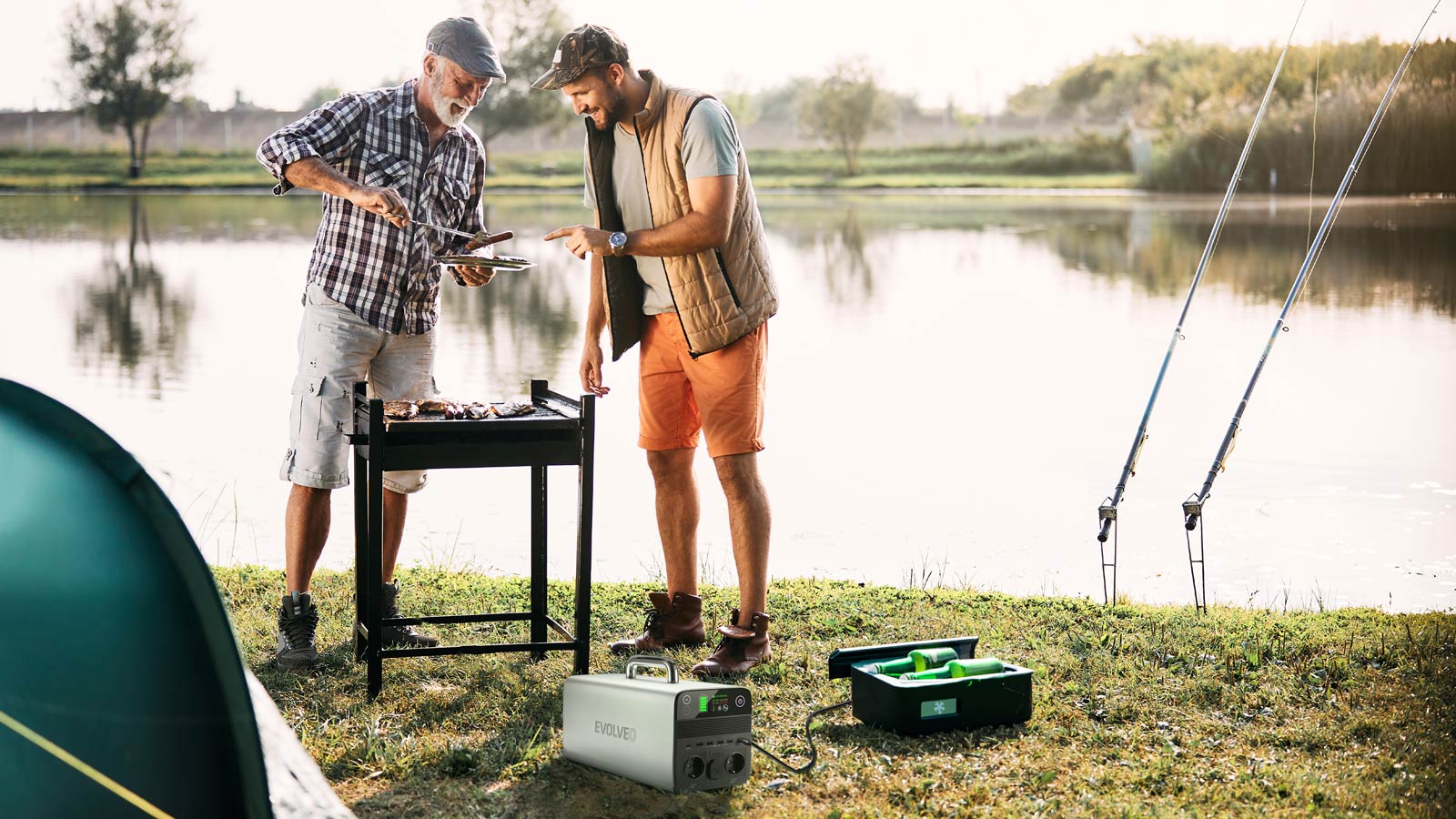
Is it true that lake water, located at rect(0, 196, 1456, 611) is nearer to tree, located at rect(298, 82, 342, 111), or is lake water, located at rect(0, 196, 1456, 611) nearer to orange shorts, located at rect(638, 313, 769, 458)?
orange shorts, located at rect(638, 313, 769, 458)

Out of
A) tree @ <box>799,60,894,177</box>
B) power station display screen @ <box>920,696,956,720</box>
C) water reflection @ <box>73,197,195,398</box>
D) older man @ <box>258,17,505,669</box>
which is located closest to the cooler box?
power station display screen @ <box>920,696,956,720</box>

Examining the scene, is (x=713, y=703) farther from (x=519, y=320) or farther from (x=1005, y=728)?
(x=519, y=320)

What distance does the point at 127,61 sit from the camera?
27.0 metres

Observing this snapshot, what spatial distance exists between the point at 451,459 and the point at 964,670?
1284 millimetres

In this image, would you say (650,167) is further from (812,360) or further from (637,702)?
(812,360)

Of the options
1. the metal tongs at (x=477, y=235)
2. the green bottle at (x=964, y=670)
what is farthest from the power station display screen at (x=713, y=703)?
the metal tongs at (x=477, y=235)

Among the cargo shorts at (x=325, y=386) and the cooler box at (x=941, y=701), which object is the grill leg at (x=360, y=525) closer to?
the cargo shorts at (x=325, y=386)

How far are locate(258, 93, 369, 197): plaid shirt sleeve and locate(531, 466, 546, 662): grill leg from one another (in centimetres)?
97

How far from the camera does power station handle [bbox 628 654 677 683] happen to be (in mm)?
2893

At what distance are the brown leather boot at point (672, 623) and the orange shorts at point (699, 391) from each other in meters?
0.42

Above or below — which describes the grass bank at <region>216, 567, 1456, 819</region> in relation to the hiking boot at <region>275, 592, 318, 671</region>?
below

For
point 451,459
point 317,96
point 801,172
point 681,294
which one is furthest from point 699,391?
point 801,172

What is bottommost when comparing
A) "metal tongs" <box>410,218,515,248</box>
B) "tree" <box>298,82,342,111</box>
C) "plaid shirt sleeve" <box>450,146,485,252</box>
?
"metal tongs" <box>410,218,515,248</box>

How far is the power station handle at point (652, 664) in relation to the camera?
2.89m
